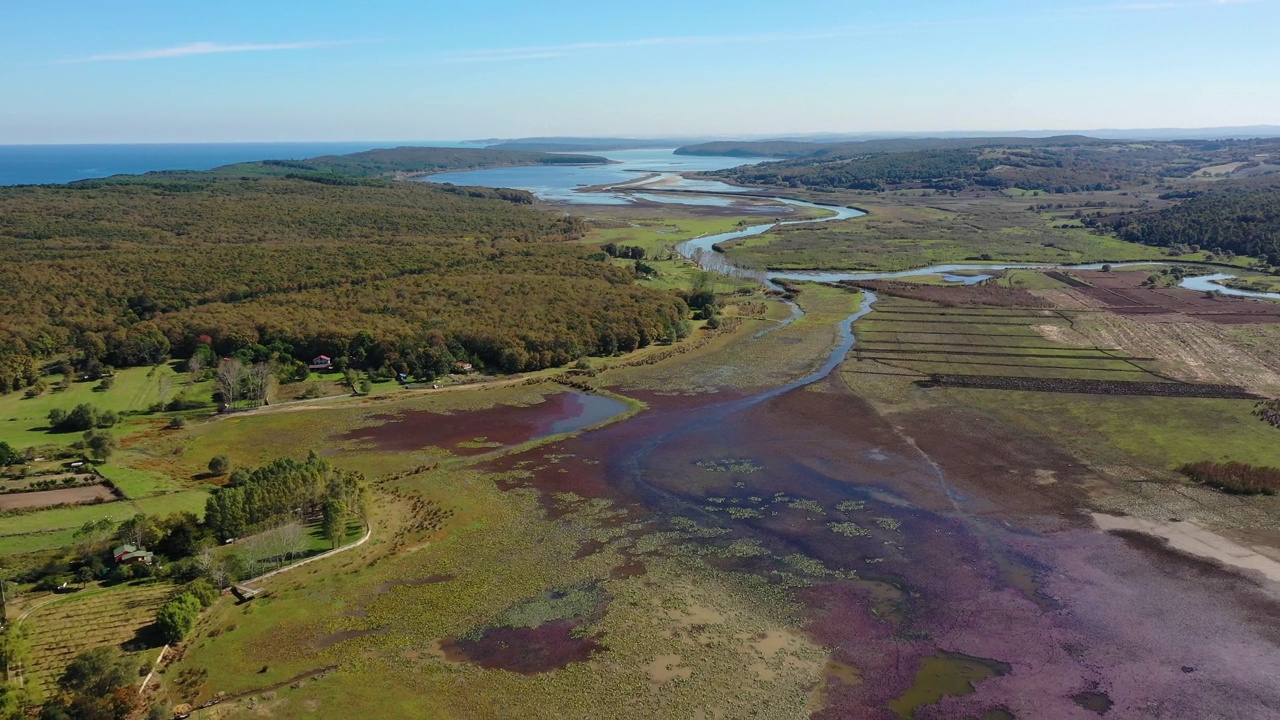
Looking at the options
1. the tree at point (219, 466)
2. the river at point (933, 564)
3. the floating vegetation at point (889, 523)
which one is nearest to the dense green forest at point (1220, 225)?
the river at point (933, 564)

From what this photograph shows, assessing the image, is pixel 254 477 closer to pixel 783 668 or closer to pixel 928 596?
pixel 783 668

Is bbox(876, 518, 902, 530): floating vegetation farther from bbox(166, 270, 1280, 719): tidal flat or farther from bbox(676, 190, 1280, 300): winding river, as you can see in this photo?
bbox(676, 190, 1280, 300): winding river

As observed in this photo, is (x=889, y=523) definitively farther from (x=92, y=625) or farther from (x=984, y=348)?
(x=984, y=348)

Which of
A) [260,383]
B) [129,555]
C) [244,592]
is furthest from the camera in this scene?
[260,383]

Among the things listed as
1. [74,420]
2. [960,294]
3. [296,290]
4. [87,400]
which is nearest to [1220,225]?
[960,294]

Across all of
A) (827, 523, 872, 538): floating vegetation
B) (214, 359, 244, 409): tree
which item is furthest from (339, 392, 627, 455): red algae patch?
(827, 523, 872, 538): floating vegetation

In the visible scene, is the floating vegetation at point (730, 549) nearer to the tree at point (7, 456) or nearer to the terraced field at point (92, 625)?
the terraced field at point (92, 625)
